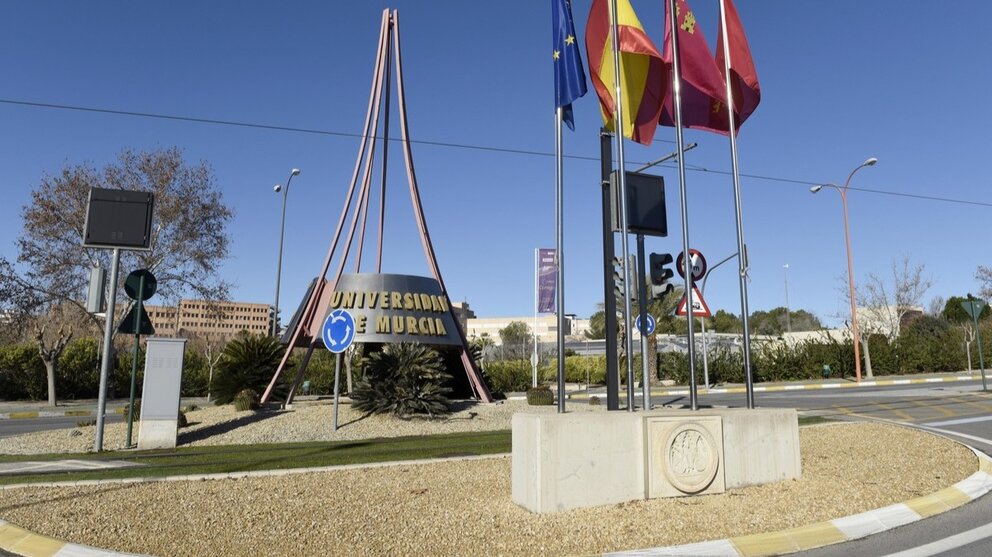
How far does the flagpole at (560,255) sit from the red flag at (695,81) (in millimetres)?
1977

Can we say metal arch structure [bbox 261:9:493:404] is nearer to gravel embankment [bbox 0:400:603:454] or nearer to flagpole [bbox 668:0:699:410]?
gravel embankment [bbox 0:400:603:454]

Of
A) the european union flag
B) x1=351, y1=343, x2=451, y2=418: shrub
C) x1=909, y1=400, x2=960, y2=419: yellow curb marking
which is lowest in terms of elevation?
x1=909, y1=400, x2=960, y2=419: yellow curb marking

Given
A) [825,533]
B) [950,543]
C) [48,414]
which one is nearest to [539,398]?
[825,533]

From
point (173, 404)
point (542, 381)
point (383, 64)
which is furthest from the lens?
point (542, 381)

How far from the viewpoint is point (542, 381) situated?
41.4 metres

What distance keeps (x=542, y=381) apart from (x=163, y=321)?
11694 cm

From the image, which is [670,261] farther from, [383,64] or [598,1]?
[383,64]

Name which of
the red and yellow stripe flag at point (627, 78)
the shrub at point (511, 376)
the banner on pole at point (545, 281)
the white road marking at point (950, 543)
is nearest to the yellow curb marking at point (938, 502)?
the white road marking at point (950, 543)

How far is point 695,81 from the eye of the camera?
8625 mm

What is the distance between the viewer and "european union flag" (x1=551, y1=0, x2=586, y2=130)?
771 centimetres

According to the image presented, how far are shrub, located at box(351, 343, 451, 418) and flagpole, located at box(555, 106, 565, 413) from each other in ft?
27.0

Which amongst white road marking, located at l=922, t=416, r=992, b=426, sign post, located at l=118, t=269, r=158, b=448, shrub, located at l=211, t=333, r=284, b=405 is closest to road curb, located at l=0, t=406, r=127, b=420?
shrub, located at l=211, t=333, r=284, b=405

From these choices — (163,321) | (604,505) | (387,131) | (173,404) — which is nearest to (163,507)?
(604,505)

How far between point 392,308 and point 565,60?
1032 cm
